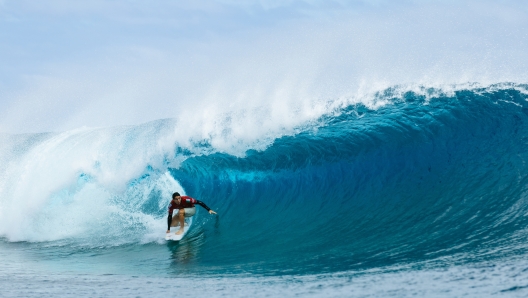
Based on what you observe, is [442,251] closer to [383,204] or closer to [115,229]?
[383,204]

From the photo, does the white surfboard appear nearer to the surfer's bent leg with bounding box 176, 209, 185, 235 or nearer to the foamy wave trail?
the surfer's bent leg with bounding box 176, 209, 185, 235

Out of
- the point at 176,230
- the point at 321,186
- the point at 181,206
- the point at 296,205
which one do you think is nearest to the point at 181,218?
the point at 181,206

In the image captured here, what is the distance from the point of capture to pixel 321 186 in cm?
1042

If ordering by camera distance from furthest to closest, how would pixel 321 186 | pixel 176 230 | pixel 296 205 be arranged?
pixel 321 186, pixel 296 205, pixel 176 230

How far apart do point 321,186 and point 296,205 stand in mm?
828

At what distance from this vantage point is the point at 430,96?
12609 mm

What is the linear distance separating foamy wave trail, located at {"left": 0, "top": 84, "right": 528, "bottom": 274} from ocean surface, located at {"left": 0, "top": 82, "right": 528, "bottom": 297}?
0.04m

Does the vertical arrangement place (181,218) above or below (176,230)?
above

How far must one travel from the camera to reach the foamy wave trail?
6.85m

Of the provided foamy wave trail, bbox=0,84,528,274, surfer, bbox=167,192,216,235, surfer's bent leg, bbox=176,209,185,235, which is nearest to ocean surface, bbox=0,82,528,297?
foamy wave trail, bbox=0,84,528,274

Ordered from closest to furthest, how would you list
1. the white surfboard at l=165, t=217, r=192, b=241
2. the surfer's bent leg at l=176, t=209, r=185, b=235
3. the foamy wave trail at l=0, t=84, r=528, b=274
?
the foamy wave trail at l=0, t=84, r=528, b=274 → the white surfboard at l=165, t=217, r=192, b=241 → the surfer's bent leg at l=176, t=209, r=185, b=235

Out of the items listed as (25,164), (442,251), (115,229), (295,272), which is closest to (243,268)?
(295,272)

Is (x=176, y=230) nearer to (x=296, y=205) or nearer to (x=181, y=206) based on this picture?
(x=181, y=206)

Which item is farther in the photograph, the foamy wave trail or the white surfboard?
the white surfboard
